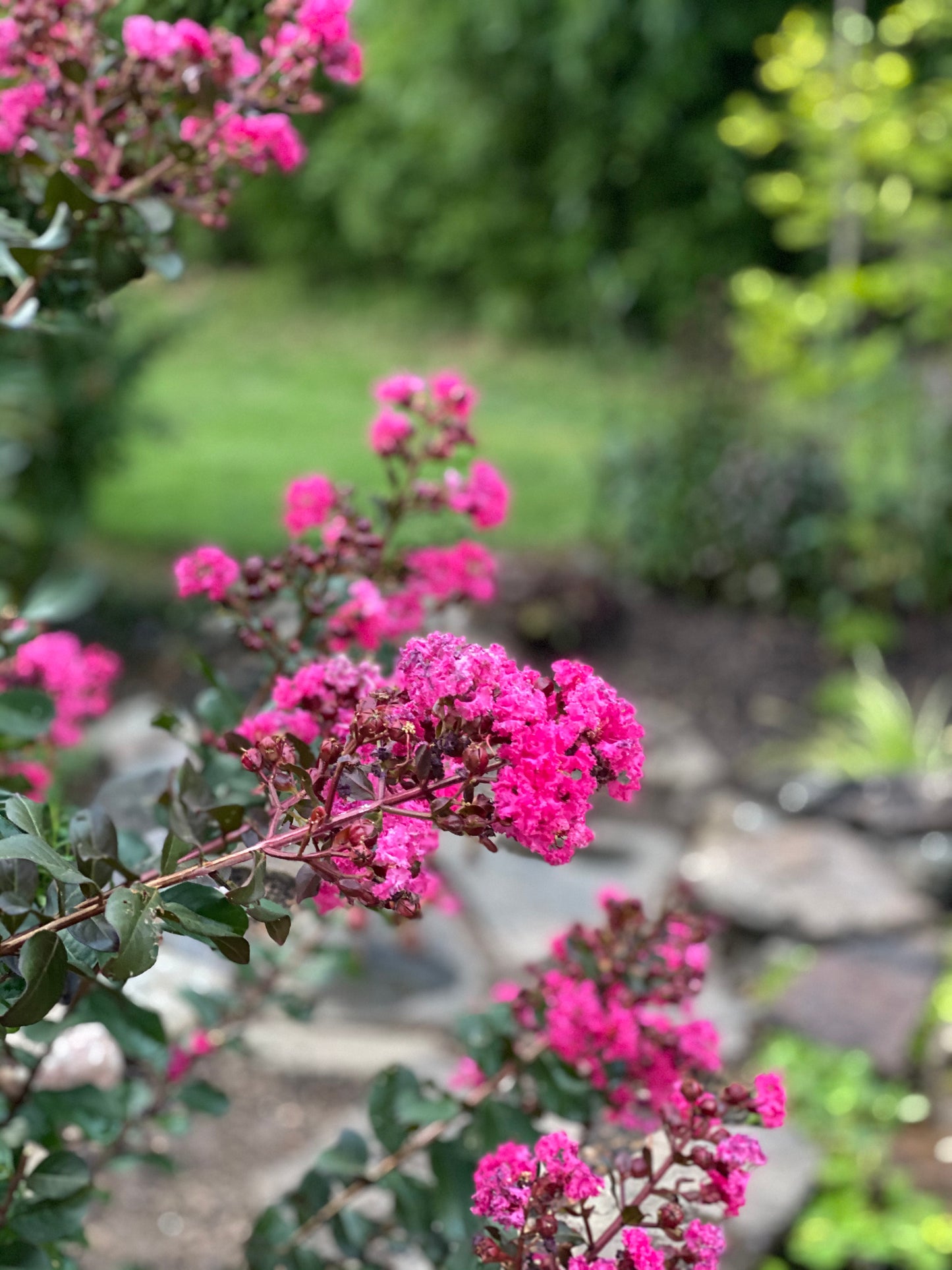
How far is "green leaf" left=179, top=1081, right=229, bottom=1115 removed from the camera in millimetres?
1271

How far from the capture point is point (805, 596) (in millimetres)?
5102

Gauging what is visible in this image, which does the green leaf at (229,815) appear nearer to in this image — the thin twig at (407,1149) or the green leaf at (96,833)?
the green leaf at (96,833)

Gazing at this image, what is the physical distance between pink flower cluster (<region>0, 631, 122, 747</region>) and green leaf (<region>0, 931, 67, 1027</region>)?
74 centimetres

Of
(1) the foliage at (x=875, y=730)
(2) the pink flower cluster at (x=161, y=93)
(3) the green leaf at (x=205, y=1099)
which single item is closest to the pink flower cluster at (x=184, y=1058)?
(3) the green leaf at (x=205, y=1099)

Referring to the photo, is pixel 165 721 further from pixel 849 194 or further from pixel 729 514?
pixel 849 194

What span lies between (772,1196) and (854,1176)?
9.0 inches

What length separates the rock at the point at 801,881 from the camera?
327cm

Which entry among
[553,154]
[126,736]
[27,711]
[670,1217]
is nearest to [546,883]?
[126,736]

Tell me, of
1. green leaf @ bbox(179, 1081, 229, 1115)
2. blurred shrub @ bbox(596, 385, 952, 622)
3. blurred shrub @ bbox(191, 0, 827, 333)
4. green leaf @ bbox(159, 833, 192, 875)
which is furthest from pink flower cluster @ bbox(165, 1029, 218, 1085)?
blurred shrub @ bbox(191, 0, 827, 333)

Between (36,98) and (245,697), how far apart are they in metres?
0.54

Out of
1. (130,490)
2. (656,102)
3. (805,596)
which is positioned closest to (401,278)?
(656,102)

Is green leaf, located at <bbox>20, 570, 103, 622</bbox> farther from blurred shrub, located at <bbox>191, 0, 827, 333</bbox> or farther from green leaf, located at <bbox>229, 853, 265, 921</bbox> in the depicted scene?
blurred shrub, located at <bbox>191, 0, 827, 333</bbox>

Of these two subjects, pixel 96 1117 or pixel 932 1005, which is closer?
pixel 96 1117

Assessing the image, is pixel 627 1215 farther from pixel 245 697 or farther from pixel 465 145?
pixel 465 145
